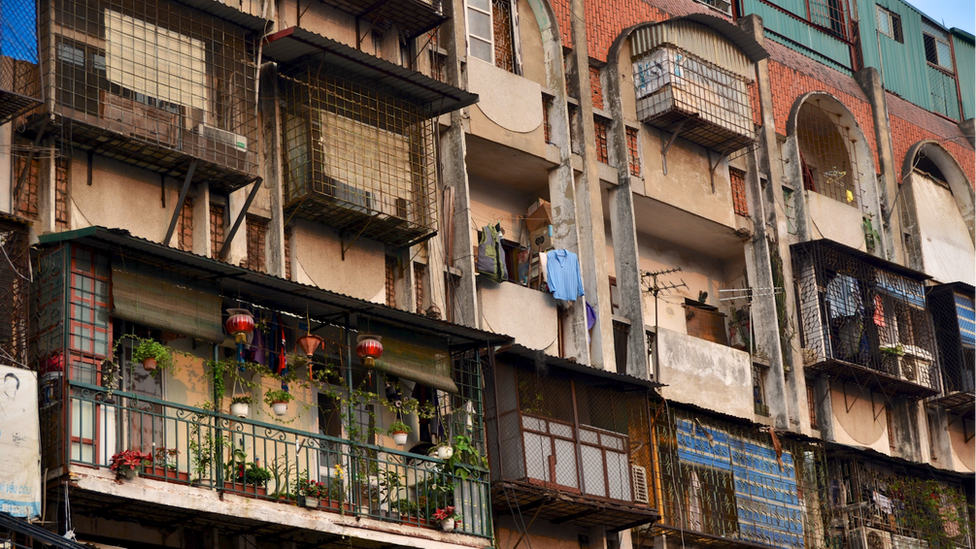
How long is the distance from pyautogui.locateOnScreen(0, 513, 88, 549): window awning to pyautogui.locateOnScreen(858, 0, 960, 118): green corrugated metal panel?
23071mm

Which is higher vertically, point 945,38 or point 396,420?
point 945,38

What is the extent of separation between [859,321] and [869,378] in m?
1.06

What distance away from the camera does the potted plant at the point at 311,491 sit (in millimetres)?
17109

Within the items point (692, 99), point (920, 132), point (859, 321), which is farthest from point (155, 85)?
point (920, 132)

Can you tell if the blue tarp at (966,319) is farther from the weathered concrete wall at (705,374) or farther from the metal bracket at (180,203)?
the metal bracket at (180,203)

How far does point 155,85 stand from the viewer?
18.0 m

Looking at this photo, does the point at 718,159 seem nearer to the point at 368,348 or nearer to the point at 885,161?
the point at 885,161

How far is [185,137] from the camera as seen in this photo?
59.7 feet

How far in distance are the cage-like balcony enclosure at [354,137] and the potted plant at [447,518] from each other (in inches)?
161

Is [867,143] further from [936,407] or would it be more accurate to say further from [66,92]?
[66,92]

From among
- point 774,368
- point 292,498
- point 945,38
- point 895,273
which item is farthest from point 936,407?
point 292,498

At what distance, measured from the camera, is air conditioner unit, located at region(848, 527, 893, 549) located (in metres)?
25.6

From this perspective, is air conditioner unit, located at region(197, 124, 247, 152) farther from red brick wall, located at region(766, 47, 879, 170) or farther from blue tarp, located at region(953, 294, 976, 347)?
blue tarp, located at region(953, 294, 976, 347)

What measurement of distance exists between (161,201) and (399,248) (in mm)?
4013
